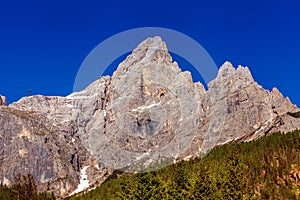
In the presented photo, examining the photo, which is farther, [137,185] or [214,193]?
[137,185]

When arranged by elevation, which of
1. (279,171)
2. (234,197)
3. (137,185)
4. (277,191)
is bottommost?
(234,197)

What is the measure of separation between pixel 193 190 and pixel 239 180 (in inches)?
212

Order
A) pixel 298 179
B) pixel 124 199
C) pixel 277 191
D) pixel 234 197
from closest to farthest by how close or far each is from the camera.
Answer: pixel 234 197 < pixel 124 199 < pixel 277 191 < pixel 298 179

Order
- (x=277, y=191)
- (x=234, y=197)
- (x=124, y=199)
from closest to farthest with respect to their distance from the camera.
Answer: (x=234, y=197)
(x=124, y=199)
(x=277, y=191)

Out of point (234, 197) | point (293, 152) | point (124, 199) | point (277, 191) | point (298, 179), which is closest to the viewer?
point (234, 197)

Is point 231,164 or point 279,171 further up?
point 279,171

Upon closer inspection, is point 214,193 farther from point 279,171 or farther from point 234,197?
point 279,171

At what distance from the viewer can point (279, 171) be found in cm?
16600

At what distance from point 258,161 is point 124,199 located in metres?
129

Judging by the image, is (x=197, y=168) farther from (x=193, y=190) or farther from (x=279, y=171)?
(x=279, y=171)

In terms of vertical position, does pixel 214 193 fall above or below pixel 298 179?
below

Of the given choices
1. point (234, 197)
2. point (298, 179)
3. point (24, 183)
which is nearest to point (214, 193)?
point (234, 197)

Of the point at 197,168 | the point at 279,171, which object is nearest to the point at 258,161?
the point at 279,171

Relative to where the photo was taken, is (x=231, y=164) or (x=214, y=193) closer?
(x=214, y=193)
